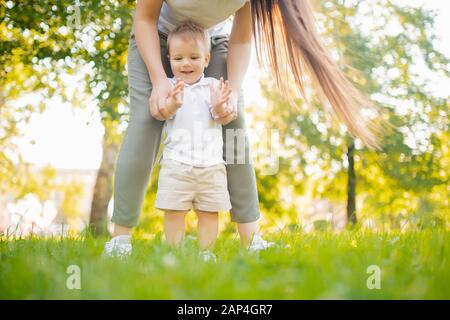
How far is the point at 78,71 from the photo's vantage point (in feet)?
20.6

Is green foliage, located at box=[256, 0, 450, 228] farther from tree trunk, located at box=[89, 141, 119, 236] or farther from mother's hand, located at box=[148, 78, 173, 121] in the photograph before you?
mother's hand, located at box=[148, 78, 173, 121]

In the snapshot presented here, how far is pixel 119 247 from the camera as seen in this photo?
2.27 m

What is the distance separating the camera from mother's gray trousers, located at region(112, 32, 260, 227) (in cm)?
247

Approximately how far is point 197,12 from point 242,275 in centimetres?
139

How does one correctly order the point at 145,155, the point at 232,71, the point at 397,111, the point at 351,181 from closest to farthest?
the point at 145,155 < the point at 232,71 < the point at 397,111 < the point at 351,181

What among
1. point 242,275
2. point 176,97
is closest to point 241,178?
point 176,97

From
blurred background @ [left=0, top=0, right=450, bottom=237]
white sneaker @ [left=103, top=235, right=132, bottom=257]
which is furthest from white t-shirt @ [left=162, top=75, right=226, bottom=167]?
blurred background @ [left=0, top=0, right=450, bottom=237]

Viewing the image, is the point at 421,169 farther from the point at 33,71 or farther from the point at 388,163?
the point at 33,71

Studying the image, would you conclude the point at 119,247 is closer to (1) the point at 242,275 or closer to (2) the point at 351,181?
(1) the point at 242,275

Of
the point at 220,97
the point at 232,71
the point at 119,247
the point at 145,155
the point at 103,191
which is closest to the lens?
the point at 119,247

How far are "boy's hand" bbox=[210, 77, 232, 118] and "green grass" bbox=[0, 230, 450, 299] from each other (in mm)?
691

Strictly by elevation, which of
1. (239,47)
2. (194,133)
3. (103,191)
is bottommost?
(103,191)

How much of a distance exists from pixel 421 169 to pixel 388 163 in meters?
0.54
